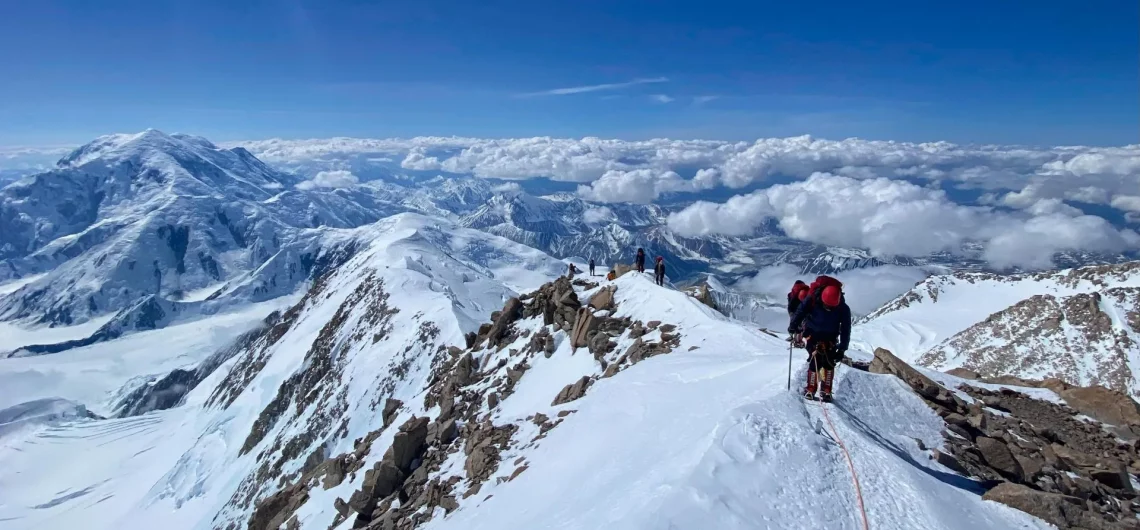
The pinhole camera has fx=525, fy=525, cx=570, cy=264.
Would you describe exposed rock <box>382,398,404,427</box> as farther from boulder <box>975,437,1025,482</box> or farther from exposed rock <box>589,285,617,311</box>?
boulder <box>975,437,1025,482</box>

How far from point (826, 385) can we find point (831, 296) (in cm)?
285

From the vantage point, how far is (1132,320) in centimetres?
9212

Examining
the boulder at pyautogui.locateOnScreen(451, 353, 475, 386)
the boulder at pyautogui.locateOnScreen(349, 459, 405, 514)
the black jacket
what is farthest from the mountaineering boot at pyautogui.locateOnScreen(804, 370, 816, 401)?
the boulder at pyautogui.locateOnScreen(451, 353, 475, 386)

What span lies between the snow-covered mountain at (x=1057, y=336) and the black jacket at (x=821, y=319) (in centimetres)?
10139

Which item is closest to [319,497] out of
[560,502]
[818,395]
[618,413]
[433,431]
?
[433,431]

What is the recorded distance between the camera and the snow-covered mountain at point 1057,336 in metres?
86.9

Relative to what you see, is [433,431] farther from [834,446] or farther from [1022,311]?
[1022,311]

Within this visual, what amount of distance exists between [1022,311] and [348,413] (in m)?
128

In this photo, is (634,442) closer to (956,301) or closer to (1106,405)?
(1106,405)

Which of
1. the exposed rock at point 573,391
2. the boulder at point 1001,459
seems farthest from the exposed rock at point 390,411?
the boulder at point 1001,459

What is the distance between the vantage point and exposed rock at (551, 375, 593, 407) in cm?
2458

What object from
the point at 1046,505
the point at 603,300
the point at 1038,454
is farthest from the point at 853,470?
the point at 603,300

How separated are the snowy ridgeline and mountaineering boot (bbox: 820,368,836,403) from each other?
520 millimetres

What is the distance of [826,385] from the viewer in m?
15.1
